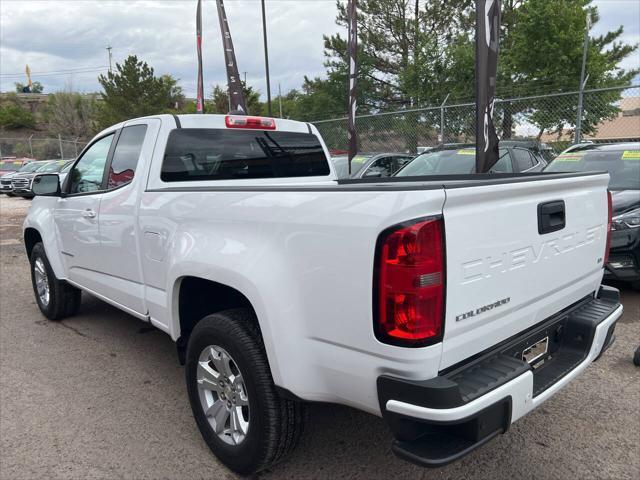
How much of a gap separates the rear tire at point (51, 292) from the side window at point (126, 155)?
5.55 feet

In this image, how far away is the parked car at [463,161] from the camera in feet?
24.9

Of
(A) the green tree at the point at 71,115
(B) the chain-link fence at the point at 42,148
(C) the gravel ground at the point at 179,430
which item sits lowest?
(C) the gravel ground at the point at 179,430

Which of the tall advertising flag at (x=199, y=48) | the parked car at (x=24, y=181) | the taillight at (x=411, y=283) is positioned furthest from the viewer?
the parked car at (x=24, y=181)

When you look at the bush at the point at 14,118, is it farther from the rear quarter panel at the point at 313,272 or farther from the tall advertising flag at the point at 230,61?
the rear quarter panel at the point at 313,272

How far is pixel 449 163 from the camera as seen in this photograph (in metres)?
7.71

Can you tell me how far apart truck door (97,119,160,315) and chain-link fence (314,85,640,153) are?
9.45 m

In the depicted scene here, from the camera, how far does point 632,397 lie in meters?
3.27

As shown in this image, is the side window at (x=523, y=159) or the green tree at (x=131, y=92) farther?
the green tree at (x=131, y=92)

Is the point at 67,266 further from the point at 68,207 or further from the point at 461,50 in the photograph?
the point at 461,50

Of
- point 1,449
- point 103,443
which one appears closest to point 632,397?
point 103,443

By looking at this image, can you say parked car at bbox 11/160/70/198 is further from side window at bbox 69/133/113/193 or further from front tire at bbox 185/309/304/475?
front tire at bbox 185/309/304/475

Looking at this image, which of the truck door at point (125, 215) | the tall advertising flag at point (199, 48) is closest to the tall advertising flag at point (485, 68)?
the truck door at point (125, 215)

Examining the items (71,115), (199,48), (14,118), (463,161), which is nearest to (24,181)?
(199,48)

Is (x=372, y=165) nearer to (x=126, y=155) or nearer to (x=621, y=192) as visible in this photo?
(x=621, y=192)
